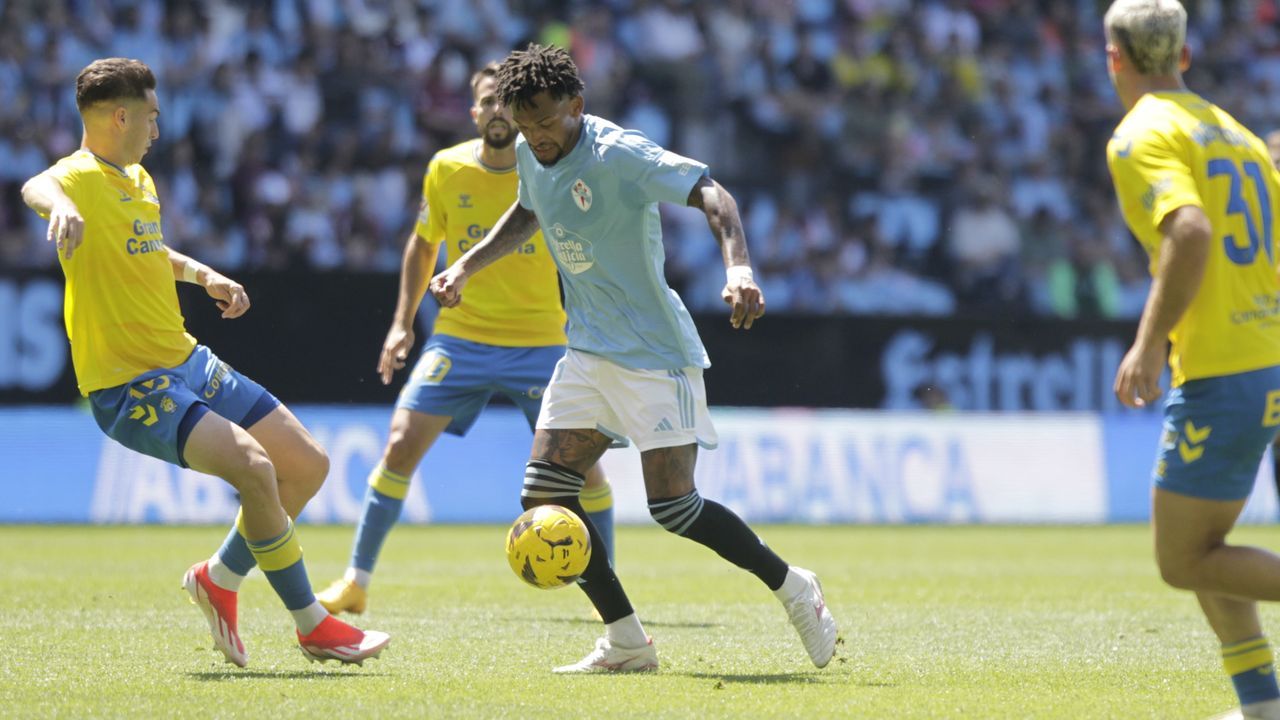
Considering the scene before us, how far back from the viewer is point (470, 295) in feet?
29.8

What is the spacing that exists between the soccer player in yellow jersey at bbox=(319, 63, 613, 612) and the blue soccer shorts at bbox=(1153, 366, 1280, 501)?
433 cm

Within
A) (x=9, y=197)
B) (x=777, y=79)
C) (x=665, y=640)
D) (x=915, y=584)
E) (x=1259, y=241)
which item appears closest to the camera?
(x=1259, y=241)

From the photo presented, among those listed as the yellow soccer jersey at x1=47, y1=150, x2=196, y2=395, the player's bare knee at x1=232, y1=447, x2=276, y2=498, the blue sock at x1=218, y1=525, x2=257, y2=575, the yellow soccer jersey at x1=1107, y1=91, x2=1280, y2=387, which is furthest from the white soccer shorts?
the yellow soccer jersey at x1=1107, y1=91, x2=1280, y2=387

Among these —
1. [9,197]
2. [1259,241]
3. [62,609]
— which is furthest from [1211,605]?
[9,197]

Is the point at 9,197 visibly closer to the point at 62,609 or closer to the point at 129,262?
the point at 62,609

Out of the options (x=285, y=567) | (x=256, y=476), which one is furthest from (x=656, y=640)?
(x=256, y=476)

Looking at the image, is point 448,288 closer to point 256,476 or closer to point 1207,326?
point 256,476

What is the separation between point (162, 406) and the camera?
6129 mm

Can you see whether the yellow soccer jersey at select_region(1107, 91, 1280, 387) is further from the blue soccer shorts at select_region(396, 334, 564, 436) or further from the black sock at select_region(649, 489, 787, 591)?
the blue soccer shorts at select_region(396, 334, 564, 436)

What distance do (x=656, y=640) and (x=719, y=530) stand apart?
1.34 m

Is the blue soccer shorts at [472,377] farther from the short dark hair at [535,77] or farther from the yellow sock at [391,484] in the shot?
the short dark hair at [535,77]

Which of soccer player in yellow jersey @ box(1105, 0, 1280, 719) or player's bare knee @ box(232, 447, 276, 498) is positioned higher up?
soccer player in yellow jersey @ box(1105, 0, 1280, 719)

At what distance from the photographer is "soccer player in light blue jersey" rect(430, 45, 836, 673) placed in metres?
6.22

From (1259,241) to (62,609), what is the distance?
5.87 metres
